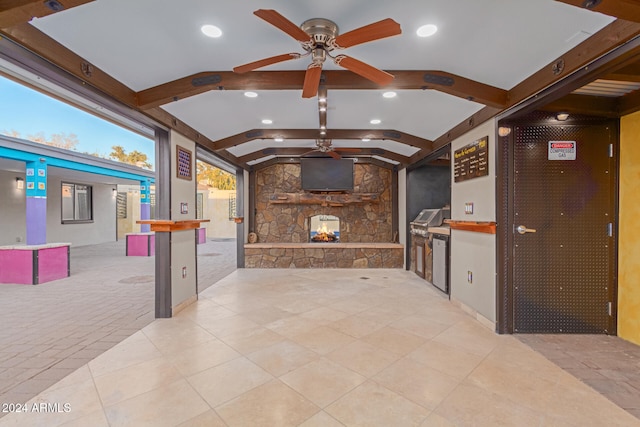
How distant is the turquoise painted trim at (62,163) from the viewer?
5.72 meters

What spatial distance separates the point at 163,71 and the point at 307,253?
4732mm

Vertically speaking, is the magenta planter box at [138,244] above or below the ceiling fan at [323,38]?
below

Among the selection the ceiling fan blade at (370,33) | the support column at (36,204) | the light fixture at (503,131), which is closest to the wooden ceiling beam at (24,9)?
the ceiling fan blade at (370,33)

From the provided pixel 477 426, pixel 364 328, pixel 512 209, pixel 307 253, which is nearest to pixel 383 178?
pixel 307 253

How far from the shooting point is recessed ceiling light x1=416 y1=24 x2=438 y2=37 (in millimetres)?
2064

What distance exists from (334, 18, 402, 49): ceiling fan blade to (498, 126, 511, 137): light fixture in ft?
6.62

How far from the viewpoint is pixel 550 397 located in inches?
77.5

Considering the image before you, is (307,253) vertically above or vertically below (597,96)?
below

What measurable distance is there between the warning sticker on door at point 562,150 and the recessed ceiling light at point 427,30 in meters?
1.96

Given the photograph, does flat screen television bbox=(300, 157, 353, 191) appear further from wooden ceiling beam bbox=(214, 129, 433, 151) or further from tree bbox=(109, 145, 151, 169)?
tree bbox=(109, 145, 151, 169)

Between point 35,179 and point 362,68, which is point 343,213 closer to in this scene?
point 362,68

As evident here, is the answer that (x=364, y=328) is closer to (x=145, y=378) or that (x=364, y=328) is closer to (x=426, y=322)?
(x=426, y=322)

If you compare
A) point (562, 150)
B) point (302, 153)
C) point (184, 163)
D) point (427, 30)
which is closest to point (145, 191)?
point (302, 153)

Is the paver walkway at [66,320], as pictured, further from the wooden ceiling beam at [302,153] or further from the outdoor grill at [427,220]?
the outdoor grill at [427,220]
